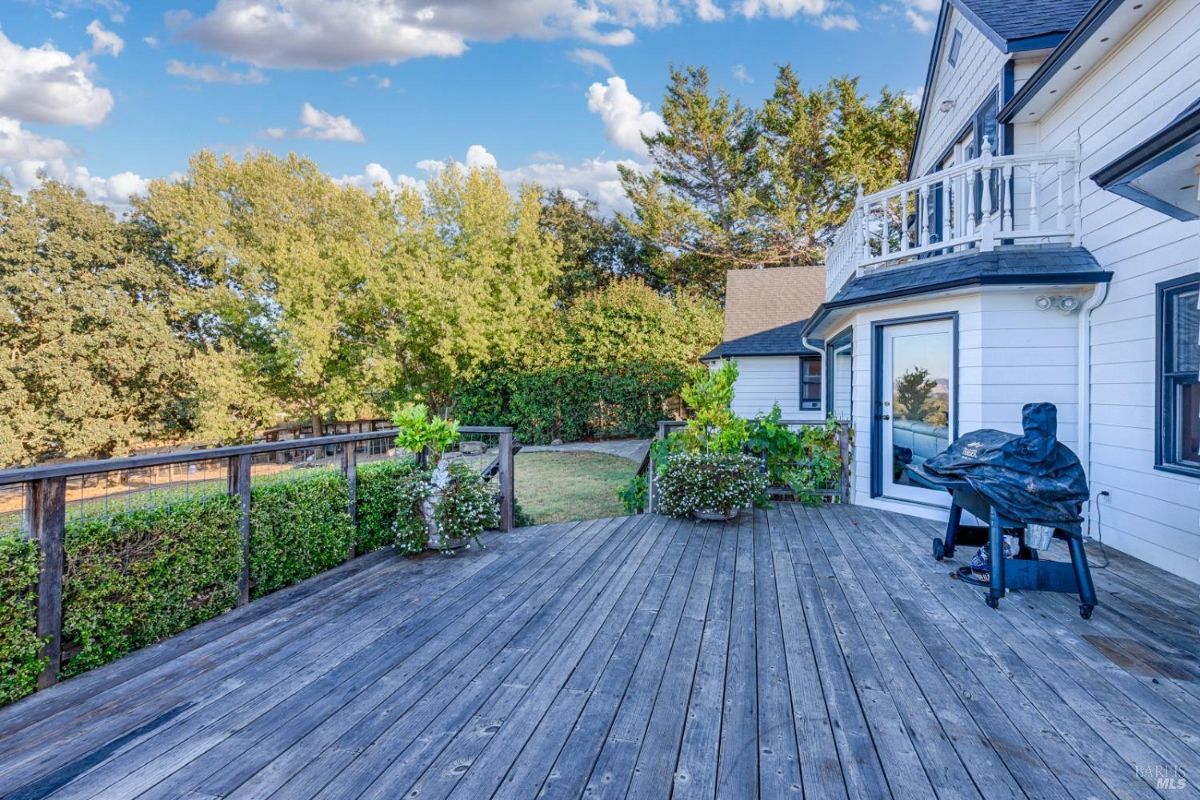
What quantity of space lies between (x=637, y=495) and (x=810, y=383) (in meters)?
6.48

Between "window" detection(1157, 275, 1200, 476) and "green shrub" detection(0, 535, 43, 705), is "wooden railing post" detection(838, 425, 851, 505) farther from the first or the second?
"green shrub" detection(0, 535, 43, 705)

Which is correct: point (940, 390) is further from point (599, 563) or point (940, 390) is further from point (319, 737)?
point (319, 737)

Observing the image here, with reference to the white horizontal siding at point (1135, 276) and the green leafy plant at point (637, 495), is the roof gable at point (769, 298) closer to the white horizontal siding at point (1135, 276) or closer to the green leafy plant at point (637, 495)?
the green leafy plant at point (637, 495)

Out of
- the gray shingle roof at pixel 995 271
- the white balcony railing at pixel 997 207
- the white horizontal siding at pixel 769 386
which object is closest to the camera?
the gray shingle roof at pixel 995 271

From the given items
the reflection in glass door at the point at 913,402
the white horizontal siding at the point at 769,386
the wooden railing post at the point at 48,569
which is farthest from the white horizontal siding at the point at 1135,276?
the white horizontal siding at the point at 769,386

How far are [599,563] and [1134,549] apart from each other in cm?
399

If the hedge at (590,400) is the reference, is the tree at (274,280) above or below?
above

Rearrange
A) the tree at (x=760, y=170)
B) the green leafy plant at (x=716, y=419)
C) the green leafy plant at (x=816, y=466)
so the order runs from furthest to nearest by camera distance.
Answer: the tree at (x=760, y=170), the green leafy plant at (x=816, y=466), the green leafy plant at (x=716, y=419)

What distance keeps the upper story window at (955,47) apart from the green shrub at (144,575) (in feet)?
30.0

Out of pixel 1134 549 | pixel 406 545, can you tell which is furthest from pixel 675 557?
pixel 1134 549

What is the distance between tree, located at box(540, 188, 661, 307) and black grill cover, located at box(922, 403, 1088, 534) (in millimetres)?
20274

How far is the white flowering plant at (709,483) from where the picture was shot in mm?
5352

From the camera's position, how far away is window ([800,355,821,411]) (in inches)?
460

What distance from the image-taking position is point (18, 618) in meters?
2.23
